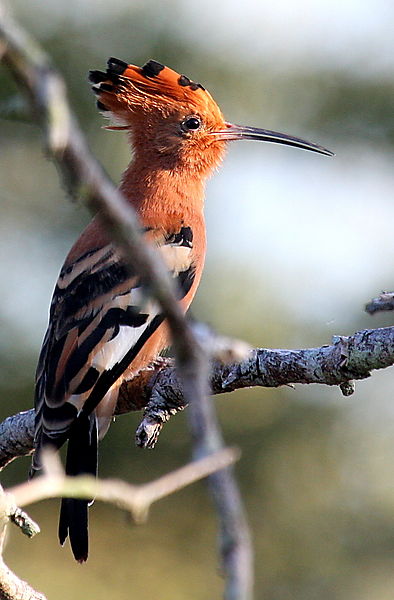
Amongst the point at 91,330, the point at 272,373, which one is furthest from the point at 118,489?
the point at 91,330

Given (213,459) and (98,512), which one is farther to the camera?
(98,512)

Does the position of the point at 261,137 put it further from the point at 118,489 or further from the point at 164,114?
the point at 118,489

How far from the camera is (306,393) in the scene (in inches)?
263

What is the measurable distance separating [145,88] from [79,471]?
162 centimetres

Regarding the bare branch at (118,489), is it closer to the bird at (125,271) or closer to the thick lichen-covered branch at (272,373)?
the thick lichen-covered branch at (272,373)

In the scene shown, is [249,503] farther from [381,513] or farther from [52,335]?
[52,335]

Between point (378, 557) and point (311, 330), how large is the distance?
1.42 m

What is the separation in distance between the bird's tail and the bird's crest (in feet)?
4.67

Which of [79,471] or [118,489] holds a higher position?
[79,471]

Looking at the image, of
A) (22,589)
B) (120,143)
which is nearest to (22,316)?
(120,143)

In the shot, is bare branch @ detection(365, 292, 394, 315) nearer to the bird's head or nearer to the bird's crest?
the bird's head

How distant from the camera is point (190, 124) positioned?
4102mm

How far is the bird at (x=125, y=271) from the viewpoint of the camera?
3.06 metres

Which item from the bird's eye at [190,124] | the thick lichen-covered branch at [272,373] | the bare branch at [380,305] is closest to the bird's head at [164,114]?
the bird's eye at [190,124]
